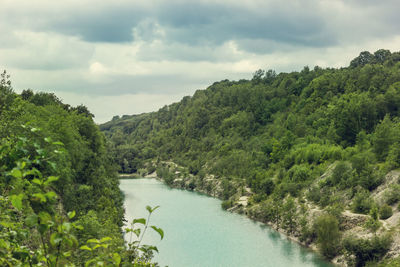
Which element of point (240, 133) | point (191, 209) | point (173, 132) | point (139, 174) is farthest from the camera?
point (173, 132)

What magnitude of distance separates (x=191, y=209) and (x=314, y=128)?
37370mm

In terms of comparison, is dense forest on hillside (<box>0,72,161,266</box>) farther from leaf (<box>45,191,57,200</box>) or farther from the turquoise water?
the turquoise water

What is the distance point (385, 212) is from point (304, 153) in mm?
34921

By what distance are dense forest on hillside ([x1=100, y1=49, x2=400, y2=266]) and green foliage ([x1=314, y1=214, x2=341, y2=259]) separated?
0.11 metres

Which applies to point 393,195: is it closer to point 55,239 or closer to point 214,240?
point 214,240

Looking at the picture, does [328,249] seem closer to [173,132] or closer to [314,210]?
[314,210]

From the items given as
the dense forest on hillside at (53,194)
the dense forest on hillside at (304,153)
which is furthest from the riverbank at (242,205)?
the dense forest on hillside at (53,194)

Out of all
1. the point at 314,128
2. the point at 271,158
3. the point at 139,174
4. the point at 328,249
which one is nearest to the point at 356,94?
the point at 314,128

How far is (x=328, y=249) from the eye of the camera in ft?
151

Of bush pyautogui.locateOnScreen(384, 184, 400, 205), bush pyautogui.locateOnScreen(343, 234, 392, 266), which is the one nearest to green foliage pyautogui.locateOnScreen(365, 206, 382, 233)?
bush pyautogui.locateOnScreen(343, 234, 392, 266)

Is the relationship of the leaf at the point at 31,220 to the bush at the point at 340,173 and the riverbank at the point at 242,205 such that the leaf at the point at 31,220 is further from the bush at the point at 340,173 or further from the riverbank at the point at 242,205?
the bush at the point at 340,173

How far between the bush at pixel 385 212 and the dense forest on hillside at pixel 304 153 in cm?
9

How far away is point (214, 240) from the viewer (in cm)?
5578

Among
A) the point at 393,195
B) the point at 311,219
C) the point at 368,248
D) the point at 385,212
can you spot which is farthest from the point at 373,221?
the point at 311,219
